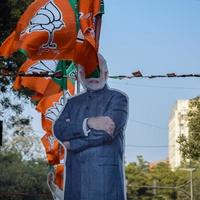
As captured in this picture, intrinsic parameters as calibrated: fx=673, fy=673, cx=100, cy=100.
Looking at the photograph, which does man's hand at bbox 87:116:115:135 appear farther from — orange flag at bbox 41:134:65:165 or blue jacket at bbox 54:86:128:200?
orange flag at bbox 41:134:65:165

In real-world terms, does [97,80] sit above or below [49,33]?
below

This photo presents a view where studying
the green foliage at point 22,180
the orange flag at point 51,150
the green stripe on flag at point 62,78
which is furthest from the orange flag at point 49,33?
the green foliage at point 22,180

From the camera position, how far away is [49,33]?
11828mm

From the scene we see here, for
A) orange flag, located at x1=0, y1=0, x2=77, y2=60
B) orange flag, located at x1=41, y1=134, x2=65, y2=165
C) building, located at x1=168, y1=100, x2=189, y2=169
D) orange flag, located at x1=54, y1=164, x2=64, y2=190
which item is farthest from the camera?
building, located at x1=168, y1=100, x2=189, y2=169

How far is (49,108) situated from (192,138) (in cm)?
1273

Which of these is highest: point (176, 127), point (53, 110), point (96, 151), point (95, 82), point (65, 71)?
point (176, 127)

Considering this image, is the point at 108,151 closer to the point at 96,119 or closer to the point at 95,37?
the point at 96,119

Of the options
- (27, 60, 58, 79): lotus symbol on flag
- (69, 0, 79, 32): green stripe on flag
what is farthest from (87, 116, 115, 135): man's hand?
(27, 60, 58, 79): lotus symbol on flag

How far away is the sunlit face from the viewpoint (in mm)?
11859

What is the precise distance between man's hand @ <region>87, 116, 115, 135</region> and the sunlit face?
657mm

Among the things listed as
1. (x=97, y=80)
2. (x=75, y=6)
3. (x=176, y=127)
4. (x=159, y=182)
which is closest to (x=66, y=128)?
(x=97, y=80)

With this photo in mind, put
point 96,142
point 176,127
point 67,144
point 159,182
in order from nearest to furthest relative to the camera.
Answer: point 96,142 < point 67,144 < point 159,182 < point 176,127

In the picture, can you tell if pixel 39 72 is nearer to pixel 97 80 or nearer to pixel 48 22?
pixel 48 22

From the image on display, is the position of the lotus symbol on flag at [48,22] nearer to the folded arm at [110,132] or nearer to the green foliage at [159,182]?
the folded arm at [110,132]
